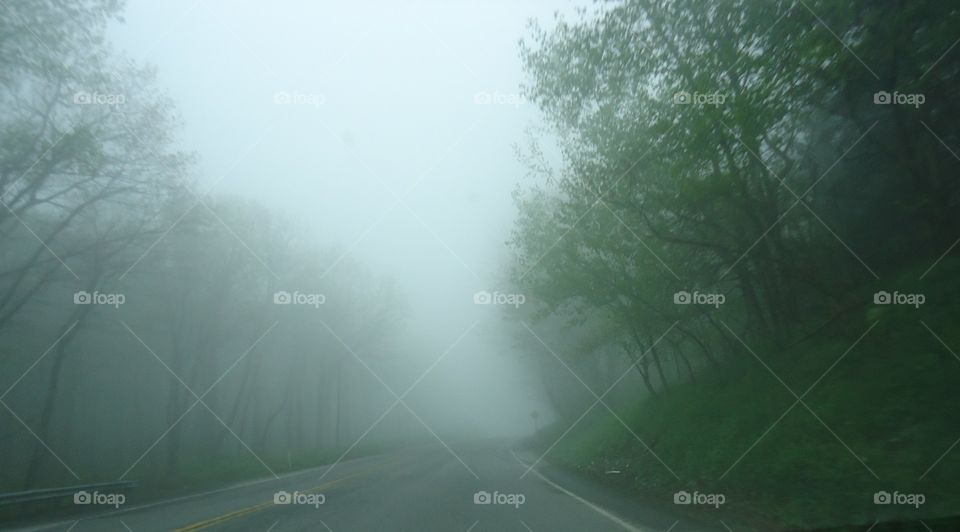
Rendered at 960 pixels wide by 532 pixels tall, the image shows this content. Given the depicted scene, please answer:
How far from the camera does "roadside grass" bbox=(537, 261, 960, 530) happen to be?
8273 millimetres

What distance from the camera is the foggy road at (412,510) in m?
9.85

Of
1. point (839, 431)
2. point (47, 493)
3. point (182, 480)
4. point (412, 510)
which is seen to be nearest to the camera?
point (839, 431)

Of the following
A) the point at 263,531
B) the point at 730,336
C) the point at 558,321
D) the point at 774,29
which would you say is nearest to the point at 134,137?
the point at 263,531

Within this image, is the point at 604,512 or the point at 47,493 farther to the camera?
the point at 47,493

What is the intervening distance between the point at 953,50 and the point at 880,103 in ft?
4.51

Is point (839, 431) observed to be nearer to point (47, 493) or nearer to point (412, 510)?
point (412, 510)

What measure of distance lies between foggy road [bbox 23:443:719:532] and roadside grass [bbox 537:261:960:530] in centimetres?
149

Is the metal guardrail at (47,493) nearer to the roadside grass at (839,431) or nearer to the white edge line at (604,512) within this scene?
the white edge line at (604,512)

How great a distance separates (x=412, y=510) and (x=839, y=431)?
291 inches

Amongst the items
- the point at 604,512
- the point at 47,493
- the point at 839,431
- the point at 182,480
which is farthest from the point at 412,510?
the point at 182,480

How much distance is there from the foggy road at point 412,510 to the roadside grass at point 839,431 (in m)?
1.49

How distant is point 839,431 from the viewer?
403 inches

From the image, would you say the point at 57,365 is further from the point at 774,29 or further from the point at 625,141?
the point at 774,29

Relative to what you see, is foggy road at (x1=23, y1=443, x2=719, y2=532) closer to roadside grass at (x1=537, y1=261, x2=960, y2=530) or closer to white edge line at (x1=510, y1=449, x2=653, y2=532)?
white edge line at (x1=510, y1=449, x2=653, y2=532)
